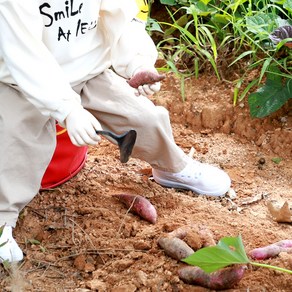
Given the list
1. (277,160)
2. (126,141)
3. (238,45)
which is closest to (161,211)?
(126,141)

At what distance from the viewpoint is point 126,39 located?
6.40ft

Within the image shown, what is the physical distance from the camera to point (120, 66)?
1.98 m

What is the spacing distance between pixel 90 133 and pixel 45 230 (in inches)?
14.4

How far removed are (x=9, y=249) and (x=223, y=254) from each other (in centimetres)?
60

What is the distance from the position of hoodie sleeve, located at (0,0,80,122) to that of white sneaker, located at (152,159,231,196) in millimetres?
505

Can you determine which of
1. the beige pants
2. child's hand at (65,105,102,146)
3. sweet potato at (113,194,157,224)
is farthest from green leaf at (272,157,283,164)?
child's hand at (65,105,102,146)

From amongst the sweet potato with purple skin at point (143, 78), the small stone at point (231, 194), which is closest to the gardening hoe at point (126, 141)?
the sweet potato with purple skin at point (143, 78)

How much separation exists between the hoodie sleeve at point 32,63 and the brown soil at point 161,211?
0.35m

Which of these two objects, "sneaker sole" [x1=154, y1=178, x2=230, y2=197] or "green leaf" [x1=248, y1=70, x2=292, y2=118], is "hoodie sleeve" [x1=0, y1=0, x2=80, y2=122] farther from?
"green leaf" [x1=248, y1=70, x2=292, y2=118]

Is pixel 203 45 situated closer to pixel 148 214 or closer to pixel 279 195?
pixel 279 195

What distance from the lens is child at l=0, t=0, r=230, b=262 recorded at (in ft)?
5.65

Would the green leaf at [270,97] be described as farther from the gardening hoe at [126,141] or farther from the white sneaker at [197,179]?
the gardening hoe at [126,141]

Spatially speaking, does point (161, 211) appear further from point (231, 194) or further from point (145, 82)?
point (145, 82)

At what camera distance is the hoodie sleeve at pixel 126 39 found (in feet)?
6.37
